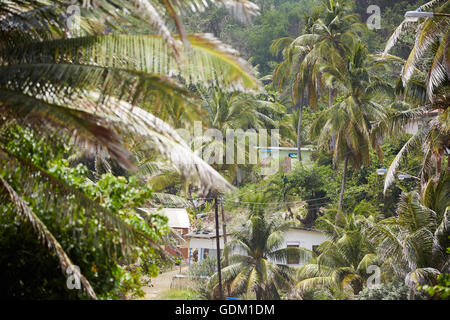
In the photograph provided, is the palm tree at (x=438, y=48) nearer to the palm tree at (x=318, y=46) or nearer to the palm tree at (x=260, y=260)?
the palm tree at (x=260, y=260)

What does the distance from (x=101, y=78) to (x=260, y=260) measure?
20.1 meters

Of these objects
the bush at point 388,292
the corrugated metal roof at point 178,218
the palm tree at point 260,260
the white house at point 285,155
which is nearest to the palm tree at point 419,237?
the bush at point 388,292

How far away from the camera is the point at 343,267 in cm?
2122

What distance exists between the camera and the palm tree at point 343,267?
20.7 meters

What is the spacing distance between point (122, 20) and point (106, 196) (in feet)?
7.31

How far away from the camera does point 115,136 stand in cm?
597

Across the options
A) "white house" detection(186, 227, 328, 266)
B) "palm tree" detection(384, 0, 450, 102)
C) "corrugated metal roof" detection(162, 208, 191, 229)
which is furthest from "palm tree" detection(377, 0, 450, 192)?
→ "corrugated metal roof" detection(162, 208, 191, 229)

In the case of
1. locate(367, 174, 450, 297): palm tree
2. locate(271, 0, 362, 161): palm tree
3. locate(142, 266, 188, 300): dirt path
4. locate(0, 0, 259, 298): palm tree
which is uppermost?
locate(271, 0, 362, 161): palm tree

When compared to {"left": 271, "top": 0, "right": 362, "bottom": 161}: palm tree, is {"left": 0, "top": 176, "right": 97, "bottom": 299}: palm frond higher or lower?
lower

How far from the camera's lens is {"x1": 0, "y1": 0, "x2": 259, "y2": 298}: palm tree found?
6.12 meters

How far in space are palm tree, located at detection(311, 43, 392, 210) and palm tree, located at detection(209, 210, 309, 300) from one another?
5029 millimetres

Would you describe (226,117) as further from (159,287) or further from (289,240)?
(159,287)

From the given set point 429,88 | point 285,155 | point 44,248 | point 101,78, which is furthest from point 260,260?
point 101,78

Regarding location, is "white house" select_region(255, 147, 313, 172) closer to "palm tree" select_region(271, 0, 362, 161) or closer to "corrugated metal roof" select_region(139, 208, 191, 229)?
"palm tree" select_region(271, 0, 362, 161)
